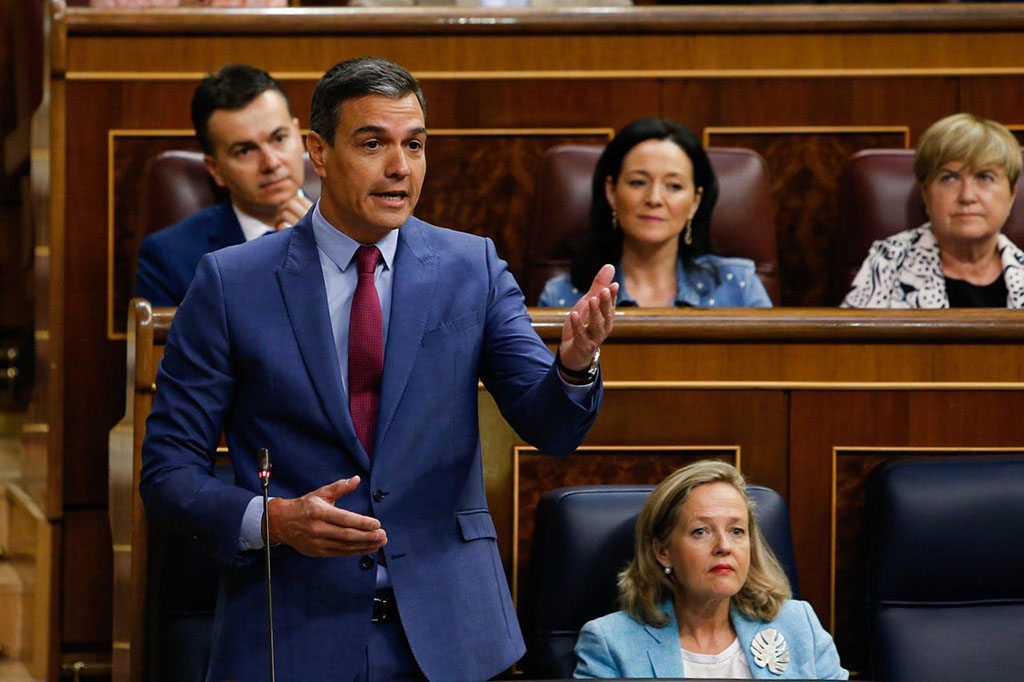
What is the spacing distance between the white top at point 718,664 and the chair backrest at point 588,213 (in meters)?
0.43

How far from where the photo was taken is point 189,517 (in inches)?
24.4

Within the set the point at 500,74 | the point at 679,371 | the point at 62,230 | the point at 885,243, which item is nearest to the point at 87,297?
the point at 62,230

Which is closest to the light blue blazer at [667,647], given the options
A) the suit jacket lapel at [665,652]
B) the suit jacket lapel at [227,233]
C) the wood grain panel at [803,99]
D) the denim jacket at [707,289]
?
the suit jacket lapel at [665,652]

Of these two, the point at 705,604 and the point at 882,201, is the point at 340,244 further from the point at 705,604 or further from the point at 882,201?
the point at 882,201

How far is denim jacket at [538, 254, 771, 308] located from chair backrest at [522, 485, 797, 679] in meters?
0.29

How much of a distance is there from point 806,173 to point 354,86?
0.68 metres

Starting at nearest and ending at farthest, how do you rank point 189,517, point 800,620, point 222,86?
point 189,517, point 800,620, point 222,86

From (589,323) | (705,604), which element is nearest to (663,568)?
(705,604)

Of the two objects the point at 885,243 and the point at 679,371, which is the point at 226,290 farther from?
the point at 885,243

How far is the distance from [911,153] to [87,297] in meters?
0.68

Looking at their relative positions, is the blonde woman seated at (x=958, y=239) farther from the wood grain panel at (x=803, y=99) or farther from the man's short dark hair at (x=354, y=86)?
the man's short dark hair at (x=354, y=86)

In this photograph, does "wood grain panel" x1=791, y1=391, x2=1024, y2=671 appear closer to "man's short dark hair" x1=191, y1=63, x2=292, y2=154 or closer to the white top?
the white top

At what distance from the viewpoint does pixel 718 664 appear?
2.55 ft

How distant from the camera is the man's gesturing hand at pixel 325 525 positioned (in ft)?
1.86
